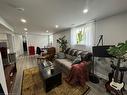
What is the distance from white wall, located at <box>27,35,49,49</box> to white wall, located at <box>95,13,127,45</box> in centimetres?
733

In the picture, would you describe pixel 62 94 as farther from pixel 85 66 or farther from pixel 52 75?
pixel 85 66

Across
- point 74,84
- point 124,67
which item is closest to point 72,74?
point 74,84

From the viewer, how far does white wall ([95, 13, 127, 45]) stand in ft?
7.92

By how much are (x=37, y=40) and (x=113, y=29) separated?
7980 mm

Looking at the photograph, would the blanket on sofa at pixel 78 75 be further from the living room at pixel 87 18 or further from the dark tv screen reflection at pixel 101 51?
the dark tv screen reflection at pixel 101 51

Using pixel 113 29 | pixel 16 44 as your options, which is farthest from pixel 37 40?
pixel 113 29

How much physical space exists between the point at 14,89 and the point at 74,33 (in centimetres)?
385

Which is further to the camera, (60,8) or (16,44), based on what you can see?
Answer: (16,44)

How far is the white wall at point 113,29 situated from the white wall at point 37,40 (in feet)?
24.0

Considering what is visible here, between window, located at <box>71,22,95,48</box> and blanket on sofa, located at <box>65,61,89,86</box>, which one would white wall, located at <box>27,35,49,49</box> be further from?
blanket on sofa, located at <box>65,61,89,86</box>

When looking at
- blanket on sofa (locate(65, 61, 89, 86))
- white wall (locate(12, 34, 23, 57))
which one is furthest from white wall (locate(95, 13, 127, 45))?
white wall (locate(12, 34, 23, 57))

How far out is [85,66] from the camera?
2758 millimetres

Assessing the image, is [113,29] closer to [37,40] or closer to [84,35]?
[84,35]

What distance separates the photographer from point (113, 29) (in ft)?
8.87
